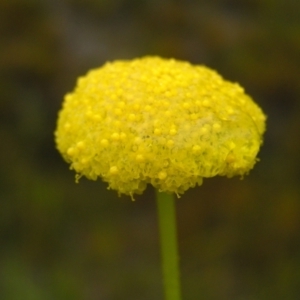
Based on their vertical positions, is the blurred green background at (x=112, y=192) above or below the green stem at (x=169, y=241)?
above

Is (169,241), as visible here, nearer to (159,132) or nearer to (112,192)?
(159,132)

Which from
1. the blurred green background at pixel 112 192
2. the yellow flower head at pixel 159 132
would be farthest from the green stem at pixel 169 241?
the blurred green background at pixel 112 192

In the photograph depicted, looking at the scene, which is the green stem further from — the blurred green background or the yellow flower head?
the blurred green background

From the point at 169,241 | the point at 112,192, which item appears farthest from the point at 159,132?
the point at 112,192

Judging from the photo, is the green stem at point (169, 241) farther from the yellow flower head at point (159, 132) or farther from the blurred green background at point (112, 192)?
the blurred green background at point (112, 192)

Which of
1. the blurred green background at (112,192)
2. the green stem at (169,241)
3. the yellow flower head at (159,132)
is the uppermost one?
the blurred green background at (112,192)

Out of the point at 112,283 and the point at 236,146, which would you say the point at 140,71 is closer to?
the point at 236,146

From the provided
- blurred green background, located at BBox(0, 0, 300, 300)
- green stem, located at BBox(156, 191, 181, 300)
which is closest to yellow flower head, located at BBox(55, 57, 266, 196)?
green stem, located at BBox(156, 191, 181, 300)

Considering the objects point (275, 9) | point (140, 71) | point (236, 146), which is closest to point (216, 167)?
point (236, 146)
